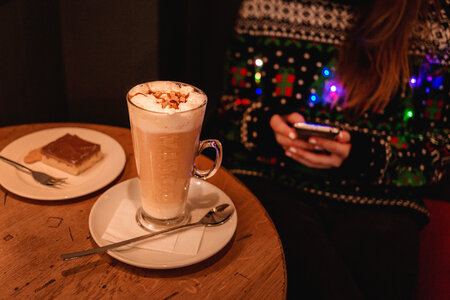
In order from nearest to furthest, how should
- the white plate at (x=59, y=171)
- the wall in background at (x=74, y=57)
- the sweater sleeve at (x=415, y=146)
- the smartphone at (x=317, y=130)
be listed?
the white plate at (x=59, y=171)
the smartphone at (x=317, y=130)
the sweater sleeve at (x=415, y=146)
the wall in background at (x=74, y=57)

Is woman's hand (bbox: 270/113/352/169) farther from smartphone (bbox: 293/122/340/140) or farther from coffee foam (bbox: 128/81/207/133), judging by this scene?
coffee foam (bbox: 128/81/207/133)

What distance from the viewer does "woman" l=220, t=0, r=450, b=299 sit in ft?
4.13

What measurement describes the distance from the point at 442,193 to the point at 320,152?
24.5 inches

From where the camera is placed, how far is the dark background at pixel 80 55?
5.24 feet

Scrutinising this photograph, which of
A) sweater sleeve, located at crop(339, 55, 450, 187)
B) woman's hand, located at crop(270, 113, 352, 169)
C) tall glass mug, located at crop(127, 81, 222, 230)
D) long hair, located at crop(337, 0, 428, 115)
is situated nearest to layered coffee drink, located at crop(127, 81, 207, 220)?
tall glass mug, located at crop(127, 81, 222, 230)

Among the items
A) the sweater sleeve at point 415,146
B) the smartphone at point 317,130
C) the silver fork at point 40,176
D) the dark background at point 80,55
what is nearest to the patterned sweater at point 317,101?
the sweater sleeve at point 415,146

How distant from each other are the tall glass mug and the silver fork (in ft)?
0.85

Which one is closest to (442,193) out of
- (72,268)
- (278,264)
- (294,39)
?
(294,39)

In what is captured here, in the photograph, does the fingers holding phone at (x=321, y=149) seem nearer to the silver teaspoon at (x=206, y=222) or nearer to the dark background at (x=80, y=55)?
the silver teaspoon at (x=206, y=222)

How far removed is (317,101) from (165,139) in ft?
3.26

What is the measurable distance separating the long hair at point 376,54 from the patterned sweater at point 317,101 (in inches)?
2.0

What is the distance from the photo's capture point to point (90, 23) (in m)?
1.70

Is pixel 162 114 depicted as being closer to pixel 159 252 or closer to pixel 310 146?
pixel 159 252

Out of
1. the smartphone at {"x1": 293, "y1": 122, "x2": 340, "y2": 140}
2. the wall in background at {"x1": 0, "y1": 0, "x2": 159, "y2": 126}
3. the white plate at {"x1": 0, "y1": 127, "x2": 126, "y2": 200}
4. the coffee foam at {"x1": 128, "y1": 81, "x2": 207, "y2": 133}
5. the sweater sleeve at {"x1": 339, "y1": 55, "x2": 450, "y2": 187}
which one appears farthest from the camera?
the wall in background at {"x1": 0, "y1": 0, "x2": 159, "y2": 126}
